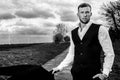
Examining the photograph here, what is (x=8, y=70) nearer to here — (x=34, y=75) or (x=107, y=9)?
(x=34, y=75)

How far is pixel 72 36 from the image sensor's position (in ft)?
9.96

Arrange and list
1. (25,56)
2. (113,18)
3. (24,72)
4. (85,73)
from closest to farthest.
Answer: (24,72), (85,73), (25,56), (113,18)

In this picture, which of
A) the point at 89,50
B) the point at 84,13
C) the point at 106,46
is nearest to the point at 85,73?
the point at 89,50

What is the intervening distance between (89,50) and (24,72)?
917mm

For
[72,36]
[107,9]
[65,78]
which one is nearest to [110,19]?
[107,9]

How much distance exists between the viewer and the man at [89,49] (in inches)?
108

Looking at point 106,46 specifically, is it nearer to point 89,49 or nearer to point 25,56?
point 89,49

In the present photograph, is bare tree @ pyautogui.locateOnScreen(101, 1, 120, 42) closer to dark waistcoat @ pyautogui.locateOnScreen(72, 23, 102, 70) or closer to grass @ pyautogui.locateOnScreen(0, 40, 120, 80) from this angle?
grass @ pyautogui.locateOnScreen(0, 40, 120, 80)

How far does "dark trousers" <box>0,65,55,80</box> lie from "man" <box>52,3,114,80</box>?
53cm

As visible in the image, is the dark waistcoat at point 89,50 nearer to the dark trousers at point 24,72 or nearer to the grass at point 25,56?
the dark trousers at point 24,72

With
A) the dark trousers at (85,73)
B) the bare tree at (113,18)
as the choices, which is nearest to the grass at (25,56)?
the dark trousers at (85,73)

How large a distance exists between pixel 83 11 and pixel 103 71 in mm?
666

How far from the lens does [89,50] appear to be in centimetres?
278

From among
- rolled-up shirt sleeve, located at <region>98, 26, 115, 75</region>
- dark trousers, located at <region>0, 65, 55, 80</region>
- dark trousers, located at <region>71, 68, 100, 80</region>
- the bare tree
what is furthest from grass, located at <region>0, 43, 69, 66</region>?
the bare tree
